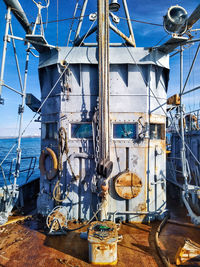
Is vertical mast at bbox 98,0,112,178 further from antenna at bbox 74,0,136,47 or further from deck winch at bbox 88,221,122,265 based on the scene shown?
antenna at bbox 74,0,136,47

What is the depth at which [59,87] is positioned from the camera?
8.68 metres

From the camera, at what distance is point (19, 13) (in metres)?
8.46

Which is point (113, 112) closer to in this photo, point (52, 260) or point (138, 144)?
point (138, 144)

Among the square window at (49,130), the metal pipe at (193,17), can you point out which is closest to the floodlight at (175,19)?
the metal pipe at (193,17)

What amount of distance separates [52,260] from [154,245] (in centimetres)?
337

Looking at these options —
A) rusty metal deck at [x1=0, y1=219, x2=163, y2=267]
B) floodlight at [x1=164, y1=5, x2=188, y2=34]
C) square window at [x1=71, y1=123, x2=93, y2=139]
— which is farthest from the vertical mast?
floodlight at [x1=164, y1=5, x2=188, y2=34]

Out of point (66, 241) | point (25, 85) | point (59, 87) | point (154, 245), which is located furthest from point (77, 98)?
point (154, 245)

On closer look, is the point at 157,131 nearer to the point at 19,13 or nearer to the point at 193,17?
the point at 193,17

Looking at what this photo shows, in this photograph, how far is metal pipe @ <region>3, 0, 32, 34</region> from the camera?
7.92m

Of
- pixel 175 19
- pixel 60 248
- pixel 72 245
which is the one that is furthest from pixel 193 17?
pixel 60 248

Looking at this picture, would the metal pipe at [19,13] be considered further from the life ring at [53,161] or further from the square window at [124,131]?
the square window at [124,131]

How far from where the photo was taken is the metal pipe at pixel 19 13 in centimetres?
792

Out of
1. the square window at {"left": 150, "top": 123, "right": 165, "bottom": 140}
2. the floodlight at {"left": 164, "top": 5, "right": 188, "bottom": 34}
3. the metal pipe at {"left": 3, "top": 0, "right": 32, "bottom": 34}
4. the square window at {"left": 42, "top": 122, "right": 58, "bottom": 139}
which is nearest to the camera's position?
the floodlight at {"left": 164, "top": 5, "right": 188, "bottom": 34}

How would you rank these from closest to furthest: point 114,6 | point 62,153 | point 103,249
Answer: point 103,249, point 62,153, point 114,6
